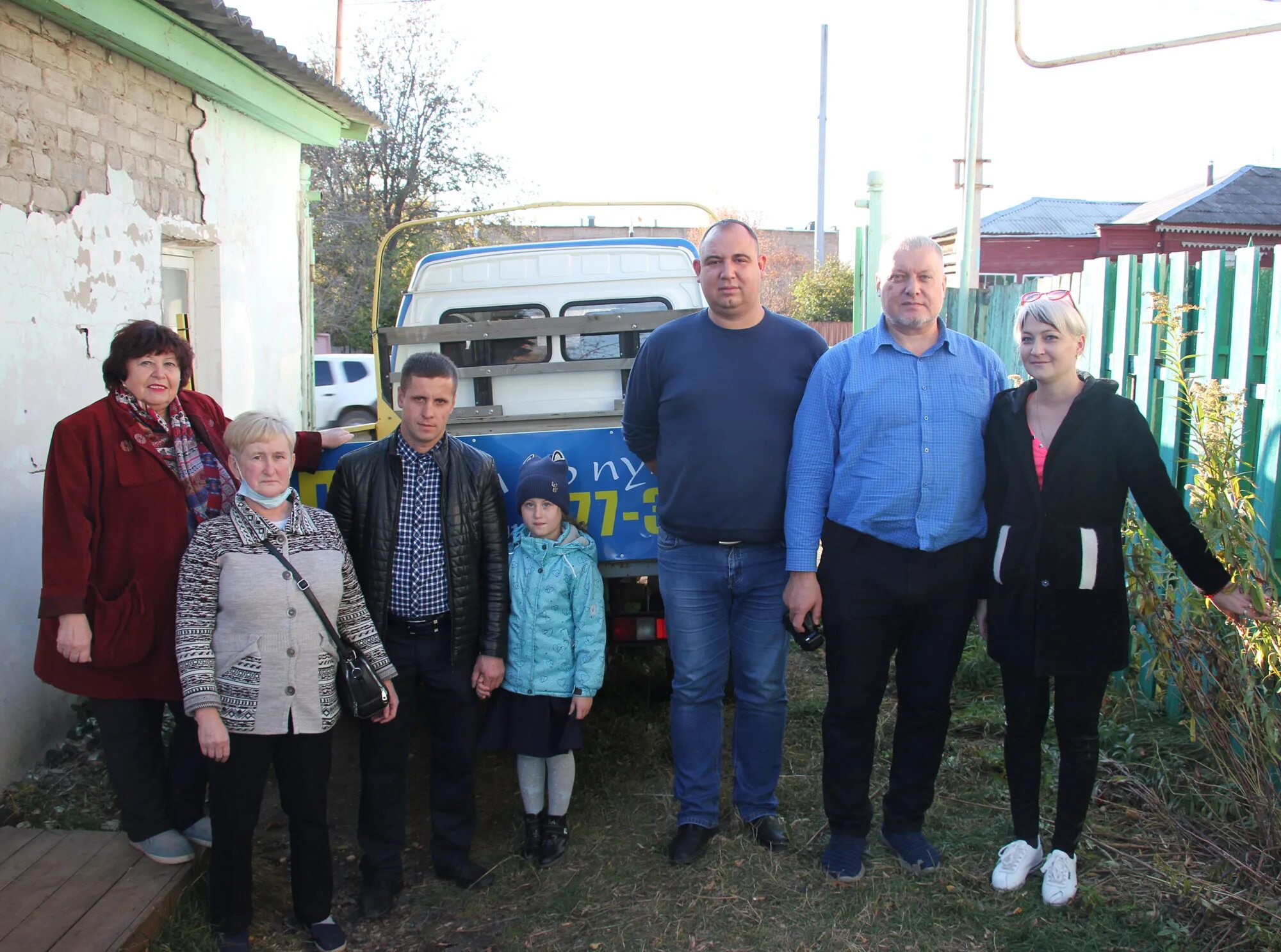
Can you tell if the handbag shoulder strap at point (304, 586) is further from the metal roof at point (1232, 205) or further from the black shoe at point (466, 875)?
the metal roof at point (1232, 205)

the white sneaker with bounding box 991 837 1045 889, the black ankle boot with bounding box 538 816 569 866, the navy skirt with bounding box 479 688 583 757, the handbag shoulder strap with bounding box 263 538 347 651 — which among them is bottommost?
the black ankle boot with bounding box 538 816 569 866

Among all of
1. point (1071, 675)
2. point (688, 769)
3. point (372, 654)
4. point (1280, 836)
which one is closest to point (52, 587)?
point (372, 654)

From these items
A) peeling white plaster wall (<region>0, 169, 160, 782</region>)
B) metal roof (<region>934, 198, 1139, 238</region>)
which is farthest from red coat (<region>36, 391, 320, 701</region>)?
metal roof (<region>934, 198, 1139, 238</region>)

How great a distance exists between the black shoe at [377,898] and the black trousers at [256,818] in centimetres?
19

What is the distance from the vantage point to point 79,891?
2947 millimetres

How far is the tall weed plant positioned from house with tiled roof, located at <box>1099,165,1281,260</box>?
63.1 feet

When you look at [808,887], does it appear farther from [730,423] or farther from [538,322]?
[538,322]

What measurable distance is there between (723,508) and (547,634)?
2.34 feet

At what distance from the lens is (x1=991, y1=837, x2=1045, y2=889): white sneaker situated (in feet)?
9.98

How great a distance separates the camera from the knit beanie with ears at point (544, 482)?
328cm

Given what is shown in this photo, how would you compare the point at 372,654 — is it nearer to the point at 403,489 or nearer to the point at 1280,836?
the point at 403,489

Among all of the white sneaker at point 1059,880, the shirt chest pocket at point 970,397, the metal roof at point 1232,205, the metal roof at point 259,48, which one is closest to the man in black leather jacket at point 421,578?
the shirt chest pocket at point 970,397

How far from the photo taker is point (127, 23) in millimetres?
4766

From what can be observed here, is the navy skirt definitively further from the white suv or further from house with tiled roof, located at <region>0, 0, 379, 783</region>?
the white suv
